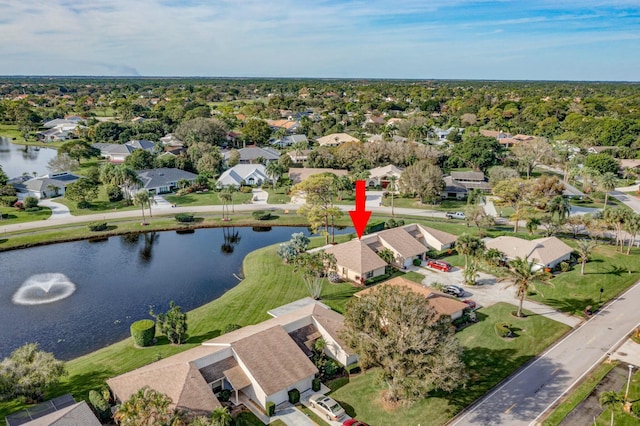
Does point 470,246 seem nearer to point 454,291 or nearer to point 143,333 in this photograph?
point 454,291

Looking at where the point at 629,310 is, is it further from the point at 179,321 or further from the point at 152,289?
the point at 152,289

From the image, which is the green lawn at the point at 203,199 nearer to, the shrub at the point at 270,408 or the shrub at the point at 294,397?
the shrub at the point at 294,397

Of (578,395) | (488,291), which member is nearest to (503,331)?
(578,395)

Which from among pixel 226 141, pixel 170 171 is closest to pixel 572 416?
pixel 170 171

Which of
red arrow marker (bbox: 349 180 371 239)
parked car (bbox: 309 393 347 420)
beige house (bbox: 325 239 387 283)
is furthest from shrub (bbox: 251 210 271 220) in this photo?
parked car (bbox: 309 393 347 420)

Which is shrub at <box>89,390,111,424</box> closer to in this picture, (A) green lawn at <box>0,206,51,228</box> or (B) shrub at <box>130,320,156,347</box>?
(B) shrub at <box>130,320,156,347</box>

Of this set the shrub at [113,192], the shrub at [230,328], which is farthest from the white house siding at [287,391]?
the shrub at [113,192]

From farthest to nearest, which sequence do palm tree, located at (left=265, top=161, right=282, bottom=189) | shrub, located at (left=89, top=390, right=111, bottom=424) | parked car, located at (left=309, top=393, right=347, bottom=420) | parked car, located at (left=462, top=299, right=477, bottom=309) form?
1. palm tree, located at (left=265, top=161, right=282, bottom=189)
2. parked car, located at (left=462, top=299, right=477, bottom=309)
3. parked car, located at (left=309, top=393, right=347, bottom=420)
4. shrub, located at (left=89, top=390, right=111, bottom=424)
